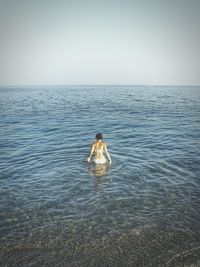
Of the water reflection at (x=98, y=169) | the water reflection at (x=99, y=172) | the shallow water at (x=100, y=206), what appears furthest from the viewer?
the water reflection at (x=98, y=169)

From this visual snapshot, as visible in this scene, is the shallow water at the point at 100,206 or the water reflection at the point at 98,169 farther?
the water reflection at the point at 98,169

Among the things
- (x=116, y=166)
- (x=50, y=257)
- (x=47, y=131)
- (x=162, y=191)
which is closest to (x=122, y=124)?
(x=47, y=131)

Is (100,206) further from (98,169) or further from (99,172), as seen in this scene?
(98,169)

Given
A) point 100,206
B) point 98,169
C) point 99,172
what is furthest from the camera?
point 98,169

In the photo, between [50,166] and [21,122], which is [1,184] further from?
[21,122]

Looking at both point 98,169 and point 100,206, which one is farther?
point 98,169

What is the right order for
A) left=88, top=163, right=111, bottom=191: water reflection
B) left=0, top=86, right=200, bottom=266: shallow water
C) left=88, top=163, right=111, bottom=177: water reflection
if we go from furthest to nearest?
left=88, top=163, right=111, bottom=177: water reflection → left=88, top=163, right=111, bottom=191: water reflection → left=0, top=86, right=200, bottom=266: shallow water

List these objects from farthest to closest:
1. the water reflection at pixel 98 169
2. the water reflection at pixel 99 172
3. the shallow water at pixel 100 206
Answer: the water reflection at pixel 98 169, the water reflection at pixel 99 172, the shallow water at pixel 100 206

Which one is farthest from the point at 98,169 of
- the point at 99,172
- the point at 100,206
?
the point at 100,206

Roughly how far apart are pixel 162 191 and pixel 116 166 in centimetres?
430

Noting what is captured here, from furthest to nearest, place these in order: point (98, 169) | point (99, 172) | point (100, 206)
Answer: point (98, 169), point (99, 172), point (100, 206)

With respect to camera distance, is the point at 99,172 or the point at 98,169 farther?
the point at 98,169

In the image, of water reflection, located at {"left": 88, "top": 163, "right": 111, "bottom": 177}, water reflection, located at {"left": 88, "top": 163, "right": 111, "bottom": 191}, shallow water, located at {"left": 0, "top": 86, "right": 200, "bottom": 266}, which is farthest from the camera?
water reflection, located at {"left": 88, "top": 163, "right": 111, "bottom": 177}

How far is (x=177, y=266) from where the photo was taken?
295 inches
